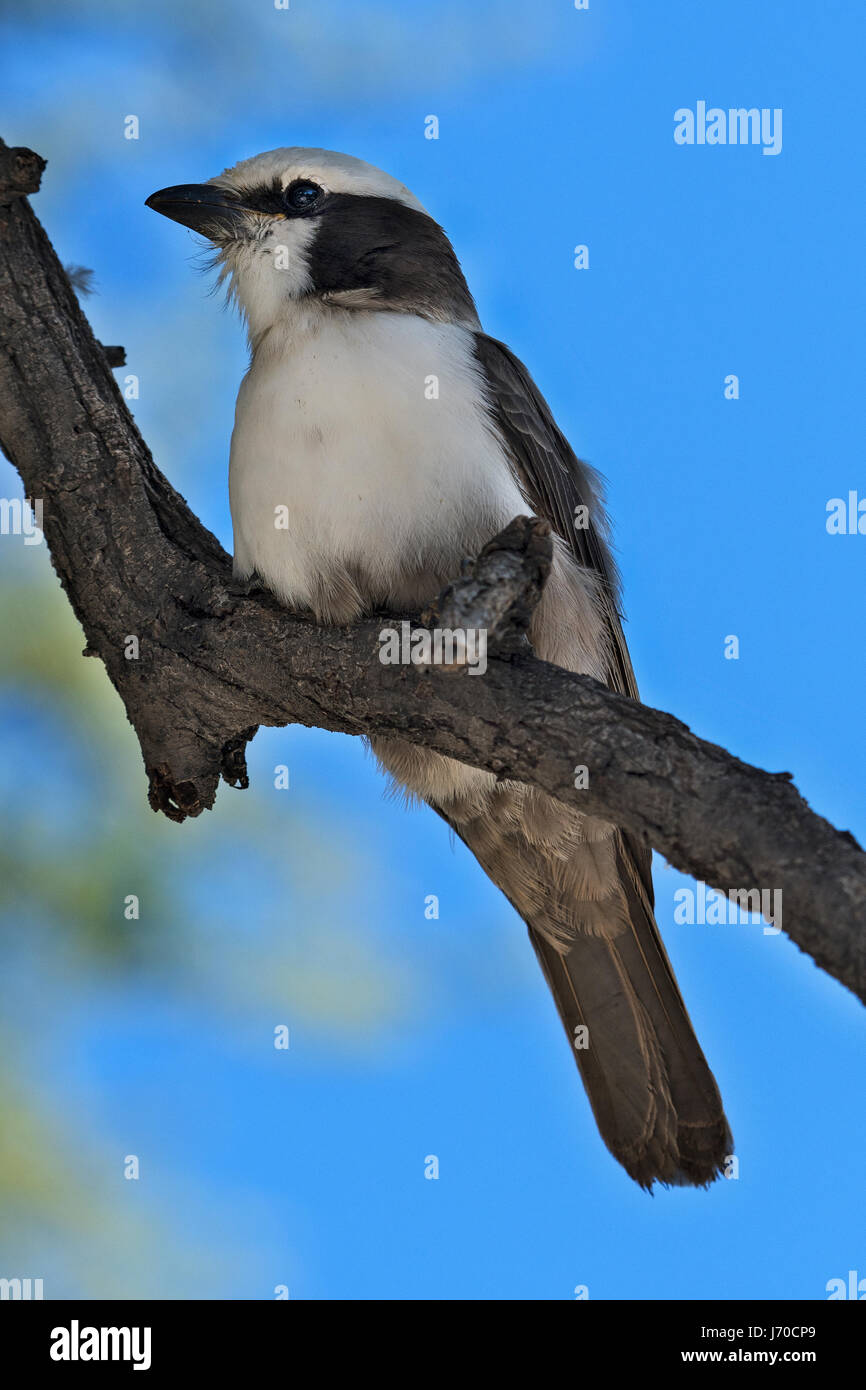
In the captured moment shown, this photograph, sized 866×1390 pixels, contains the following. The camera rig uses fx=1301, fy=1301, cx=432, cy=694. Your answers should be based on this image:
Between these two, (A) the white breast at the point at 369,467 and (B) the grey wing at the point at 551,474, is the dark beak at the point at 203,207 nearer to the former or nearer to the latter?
(A) the white breast at the point at 369,467

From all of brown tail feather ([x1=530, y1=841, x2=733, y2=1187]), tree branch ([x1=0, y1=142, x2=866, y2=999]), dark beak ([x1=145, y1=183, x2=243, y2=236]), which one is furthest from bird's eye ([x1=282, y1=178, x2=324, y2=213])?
Answer: brown tail feather ([x1=530, y1=841, x2=733, y2=1187])

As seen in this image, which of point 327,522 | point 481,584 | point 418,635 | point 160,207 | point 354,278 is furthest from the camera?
point 160,207

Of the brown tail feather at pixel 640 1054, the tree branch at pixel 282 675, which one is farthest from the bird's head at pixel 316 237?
the brown tail feather at pixel 640 1054

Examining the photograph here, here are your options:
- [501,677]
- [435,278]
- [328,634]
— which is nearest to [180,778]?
[328,634]

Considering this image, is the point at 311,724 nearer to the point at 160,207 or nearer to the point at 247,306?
the point at 247,306

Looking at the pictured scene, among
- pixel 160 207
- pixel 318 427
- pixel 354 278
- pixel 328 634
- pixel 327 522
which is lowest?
pixel 328 634

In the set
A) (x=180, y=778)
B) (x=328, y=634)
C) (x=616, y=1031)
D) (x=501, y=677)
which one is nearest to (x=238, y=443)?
(x=328, y=634)

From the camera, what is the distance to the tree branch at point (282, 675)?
2.18 metres

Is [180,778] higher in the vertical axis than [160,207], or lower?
lower

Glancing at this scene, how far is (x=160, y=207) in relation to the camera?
341cm

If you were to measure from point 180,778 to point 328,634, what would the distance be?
66cm

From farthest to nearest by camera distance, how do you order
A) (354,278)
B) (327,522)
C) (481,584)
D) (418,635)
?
1. (354,278)
2. (327,522)
3. (418,635)
4. (481,584)

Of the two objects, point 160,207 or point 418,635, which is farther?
point 160,207

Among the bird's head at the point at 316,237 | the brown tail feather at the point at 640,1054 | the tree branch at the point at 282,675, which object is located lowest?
the brown tail feather at the point at 640,1054
